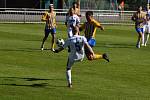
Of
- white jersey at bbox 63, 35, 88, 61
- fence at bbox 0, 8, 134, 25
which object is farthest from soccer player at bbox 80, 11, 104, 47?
fence at bbox 0, 8, 134, 25

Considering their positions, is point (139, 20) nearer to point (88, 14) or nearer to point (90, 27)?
point (90, 27)

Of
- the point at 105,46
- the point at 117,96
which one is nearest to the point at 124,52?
the point at 105,46

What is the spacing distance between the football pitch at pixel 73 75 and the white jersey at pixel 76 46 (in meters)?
0.88

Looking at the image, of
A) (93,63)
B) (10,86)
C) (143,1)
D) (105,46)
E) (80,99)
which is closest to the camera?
(80,99)

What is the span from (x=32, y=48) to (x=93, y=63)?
5.91 metres

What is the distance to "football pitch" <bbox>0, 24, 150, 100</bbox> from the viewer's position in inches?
533

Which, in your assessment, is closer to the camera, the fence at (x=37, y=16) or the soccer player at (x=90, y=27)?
the soccer player at (x=90, y=27)

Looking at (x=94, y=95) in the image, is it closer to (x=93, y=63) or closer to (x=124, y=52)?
(x=93, y=63)

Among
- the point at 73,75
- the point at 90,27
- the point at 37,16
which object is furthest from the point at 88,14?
the point at 37,16

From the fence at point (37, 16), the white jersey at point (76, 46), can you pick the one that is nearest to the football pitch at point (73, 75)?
the white jersey at point (76, 46)

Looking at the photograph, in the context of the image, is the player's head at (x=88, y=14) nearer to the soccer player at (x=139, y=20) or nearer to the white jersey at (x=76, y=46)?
the white jersey at (x=76, y=46)

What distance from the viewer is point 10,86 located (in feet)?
47.6

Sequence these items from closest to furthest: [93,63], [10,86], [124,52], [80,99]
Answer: [80,99]
[10,86]
[93,63]
[124,52]

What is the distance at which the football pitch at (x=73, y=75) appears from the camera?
13.5 meters
